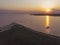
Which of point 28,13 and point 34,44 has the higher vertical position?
point 28,13

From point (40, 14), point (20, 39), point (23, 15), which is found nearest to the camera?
point (20, 39)

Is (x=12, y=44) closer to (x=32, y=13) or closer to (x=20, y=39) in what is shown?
(x=20, y=39)

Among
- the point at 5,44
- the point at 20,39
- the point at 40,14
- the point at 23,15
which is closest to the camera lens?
the point at 5,44

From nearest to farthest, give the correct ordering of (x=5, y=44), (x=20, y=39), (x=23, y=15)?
(x=5, y=44), (x=20, y=39), (x=23, y=15)

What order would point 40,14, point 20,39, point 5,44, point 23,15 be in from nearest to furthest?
point 5,44
point 20,39
point 23,15
point 40,14

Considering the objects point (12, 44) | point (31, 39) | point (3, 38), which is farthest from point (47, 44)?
point (3, 38)

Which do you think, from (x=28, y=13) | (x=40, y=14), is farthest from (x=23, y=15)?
(x=40, y=14)

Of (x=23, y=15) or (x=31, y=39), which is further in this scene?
(x=23, y=15)

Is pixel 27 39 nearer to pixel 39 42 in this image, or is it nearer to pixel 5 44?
pixel 39 42

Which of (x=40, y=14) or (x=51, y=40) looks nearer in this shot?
(x=51, y=40)
